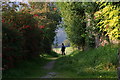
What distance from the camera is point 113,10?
805 centimetres

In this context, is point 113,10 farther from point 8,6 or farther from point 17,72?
point 8,6

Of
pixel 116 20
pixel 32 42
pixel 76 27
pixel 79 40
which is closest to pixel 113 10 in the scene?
pixel 116 20

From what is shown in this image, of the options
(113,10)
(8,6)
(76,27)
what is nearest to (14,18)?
(8,6)

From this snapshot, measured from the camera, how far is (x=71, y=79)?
25.7ft

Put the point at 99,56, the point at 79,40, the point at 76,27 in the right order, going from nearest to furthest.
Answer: the point at 99,56 → the point at 76,27 → the point at 79,40

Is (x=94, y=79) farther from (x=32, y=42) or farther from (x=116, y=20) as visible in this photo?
(x=32, y=42)

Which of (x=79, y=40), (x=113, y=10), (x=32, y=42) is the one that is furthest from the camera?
(x=79, y=40)

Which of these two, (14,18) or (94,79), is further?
(14,18)

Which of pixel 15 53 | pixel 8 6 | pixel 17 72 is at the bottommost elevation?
pixel 17 72

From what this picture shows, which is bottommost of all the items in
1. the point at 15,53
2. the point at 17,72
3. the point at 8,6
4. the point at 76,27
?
the point at 17,72

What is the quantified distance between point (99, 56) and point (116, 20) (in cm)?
428

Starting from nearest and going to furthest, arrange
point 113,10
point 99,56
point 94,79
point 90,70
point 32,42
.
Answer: point 94,79
point 113,10
point 90,70
point 99,56
point 32,42

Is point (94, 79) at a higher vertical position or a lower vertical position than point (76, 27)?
lower

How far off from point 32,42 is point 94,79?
7.99 metres
